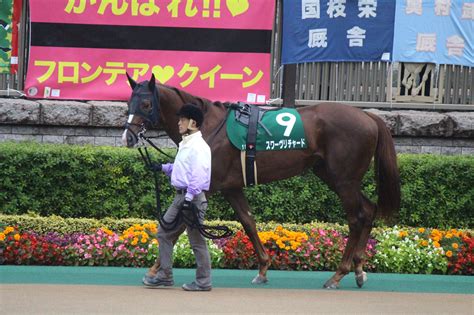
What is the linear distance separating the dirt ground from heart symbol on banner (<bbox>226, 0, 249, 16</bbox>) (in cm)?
514

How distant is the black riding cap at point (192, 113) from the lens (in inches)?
336

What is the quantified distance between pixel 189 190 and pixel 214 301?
1.05 metres

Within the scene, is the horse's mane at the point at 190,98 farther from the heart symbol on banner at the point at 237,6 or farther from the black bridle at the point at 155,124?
the heart symbol on banner at the point at 237,6

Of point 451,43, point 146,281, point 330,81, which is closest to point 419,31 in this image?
point 451,43

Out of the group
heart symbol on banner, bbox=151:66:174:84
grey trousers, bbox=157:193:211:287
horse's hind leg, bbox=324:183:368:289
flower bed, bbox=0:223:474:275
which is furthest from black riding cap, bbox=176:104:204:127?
heart symbol on banner, bbox=151:66:174:84

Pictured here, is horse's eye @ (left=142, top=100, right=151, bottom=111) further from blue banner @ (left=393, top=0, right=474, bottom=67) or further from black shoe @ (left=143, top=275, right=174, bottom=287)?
blue banner @ (left=393, top=0, right=474, bottom=67)

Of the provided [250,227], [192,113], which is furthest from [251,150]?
[192,113]

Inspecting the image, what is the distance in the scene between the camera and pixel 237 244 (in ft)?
34.2

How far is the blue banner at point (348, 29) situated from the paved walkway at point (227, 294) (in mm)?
3607

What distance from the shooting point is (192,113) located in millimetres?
8539

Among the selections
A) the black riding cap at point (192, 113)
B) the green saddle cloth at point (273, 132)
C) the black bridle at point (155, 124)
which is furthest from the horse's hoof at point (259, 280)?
the black riding cap at point (192, 113)

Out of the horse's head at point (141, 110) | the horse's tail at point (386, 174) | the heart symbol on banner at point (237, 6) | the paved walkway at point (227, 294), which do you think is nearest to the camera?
the paved walkway at point (227, 294)

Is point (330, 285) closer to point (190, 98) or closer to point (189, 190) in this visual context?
point (189, 190)

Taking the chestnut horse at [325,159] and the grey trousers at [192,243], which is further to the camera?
the chestnut horse at [325,159]
